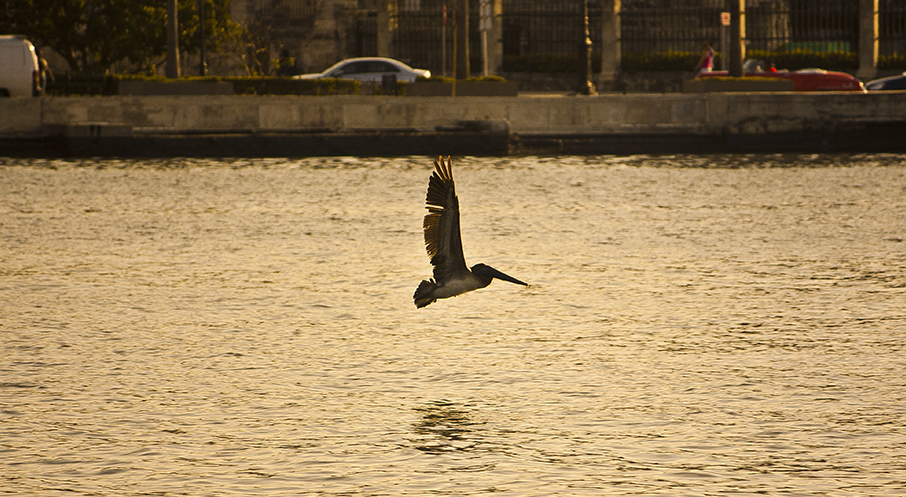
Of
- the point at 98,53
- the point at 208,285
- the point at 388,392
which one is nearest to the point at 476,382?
the point at 388,392

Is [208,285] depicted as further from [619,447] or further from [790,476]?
[790,476]

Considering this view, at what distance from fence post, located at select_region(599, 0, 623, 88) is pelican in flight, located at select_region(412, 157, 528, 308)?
3605 centimetres

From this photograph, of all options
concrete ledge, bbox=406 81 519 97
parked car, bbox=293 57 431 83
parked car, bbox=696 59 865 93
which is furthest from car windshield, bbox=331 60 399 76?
parked car, bbox=696 59 865 93

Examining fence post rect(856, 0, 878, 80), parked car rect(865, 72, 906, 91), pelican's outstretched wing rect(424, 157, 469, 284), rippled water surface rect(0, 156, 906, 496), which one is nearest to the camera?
rippled water surface rect(0, 156, 906, 496)

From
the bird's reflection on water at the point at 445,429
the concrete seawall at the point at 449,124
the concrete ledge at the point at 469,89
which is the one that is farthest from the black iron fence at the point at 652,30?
the bird's reflection on water at the point at 445,429

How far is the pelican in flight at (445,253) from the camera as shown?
6781mm

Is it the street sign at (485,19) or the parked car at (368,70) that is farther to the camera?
the parked car at (368,70)

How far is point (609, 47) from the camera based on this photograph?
4275cm

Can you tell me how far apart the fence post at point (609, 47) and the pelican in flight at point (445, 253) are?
1419 inches

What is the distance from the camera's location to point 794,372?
329 inches

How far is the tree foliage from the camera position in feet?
110

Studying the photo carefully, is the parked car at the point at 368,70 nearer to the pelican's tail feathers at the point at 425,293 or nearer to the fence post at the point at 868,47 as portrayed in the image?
the fence post at the point at 868,47

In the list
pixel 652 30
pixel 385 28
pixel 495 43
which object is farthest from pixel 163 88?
pixel 652 30

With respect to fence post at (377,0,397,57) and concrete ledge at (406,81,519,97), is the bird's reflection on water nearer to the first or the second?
concrete ledge at (406,81,519,97)
